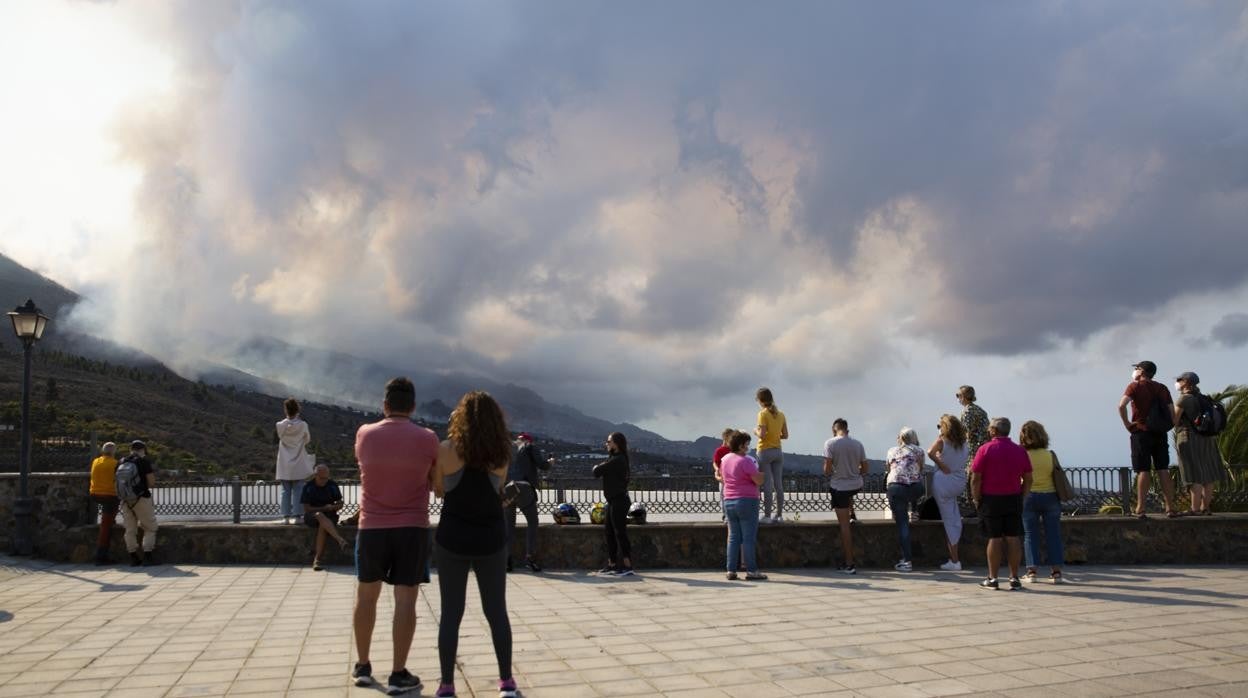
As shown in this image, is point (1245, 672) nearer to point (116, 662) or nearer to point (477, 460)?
point (477, 460)

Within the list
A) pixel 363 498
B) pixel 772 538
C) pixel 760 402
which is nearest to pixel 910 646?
pixel 363 498

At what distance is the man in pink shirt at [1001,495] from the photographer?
8922 millimetres

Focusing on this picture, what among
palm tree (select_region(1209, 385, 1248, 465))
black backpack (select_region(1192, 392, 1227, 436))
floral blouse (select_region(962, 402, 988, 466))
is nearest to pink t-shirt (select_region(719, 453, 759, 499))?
floral blouse (select_region(962, 402, 988, 466))

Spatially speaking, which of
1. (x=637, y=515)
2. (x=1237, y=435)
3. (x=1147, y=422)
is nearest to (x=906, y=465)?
(x=1147, y=422)

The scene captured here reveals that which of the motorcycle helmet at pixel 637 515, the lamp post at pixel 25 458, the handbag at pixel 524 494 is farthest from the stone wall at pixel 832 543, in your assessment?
the lamp post at pixel 25 458

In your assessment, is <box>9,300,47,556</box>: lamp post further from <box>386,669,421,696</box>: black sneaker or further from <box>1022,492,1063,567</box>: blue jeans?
<box>1022,492,1063,567</box>: blue jeans

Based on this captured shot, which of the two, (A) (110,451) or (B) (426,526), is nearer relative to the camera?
(B) (426,526)

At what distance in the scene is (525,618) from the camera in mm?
7793

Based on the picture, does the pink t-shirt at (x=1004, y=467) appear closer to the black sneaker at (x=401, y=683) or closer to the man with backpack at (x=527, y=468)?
the man with backpack at (x=527, y=468)

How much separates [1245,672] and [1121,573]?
207 inches

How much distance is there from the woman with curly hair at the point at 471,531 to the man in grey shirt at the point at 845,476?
260 inches

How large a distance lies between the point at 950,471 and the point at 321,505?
827 cm

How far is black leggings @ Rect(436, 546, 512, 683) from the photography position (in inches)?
194

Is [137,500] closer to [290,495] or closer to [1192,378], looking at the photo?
[290,495]
